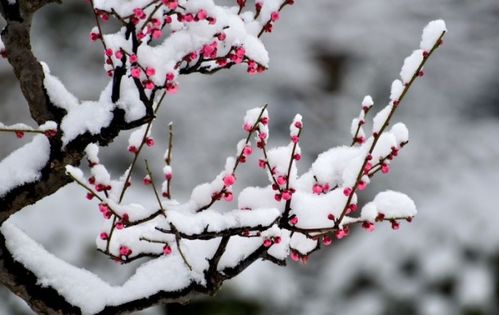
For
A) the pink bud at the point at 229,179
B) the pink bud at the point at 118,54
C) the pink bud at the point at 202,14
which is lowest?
the pink bud at the point at 229,179

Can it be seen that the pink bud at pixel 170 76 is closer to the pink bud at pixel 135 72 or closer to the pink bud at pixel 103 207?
the pink bud at pixel 135 72

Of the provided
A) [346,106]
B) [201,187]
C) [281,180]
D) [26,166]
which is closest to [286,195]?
[281,180]

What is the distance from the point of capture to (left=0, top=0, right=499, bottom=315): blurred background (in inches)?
233

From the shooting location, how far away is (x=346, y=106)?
8.02 metres

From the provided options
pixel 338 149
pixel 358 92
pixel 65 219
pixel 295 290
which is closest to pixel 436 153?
pixel 358 92

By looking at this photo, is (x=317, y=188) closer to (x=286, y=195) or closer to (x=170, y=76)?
(x=286, y=195)

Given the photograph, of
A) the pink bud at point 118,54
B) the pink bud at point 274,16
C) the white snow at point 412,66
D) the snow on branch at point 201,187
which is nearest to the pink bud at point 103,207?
the snow on branch at point 201,187

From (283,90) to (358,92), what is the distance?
961 millimetres

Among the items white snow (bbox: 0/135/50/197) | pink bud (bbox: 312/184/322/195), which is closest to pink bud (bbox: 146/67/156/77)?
white snow (bbox: 0/135/50/197)

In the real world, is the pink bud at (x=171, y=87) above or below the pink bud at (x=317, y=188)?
below

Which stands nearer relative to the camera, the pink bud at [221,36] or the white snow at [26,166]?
the pink bud at [221,36]

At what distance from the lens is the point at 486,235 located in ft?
17.7

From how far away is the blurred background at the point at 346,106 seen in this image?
19.4 feet

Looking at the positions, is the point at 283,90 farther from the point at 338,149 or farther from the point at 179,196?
the point at 338,149
